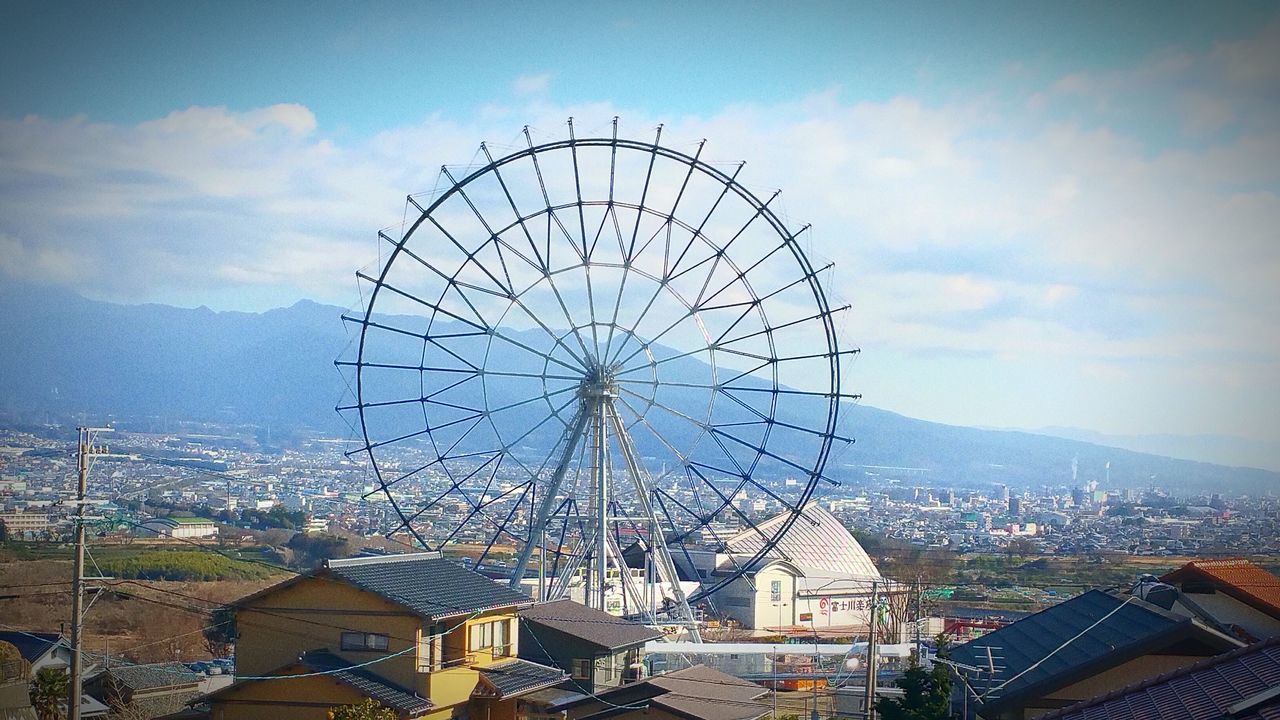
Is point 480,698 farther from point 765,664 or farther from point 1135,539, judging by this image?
point 1135,539

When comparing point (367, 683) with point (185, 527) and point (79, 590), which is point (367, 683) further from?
point (185, 527)

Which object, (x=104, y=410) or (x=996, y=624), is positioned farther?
(x=104, y=410)

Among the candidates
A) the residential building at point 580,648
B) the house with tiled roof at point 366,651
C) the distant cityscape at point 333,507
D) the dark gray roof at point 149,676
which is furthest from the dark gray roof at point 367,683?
the distant cityscape at point 333,507

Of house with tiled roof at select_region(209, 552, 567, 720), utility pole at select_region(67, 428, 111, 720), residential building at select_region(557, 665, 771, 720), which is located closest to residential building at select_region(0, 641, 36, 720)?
house with tiled roof at select_region(209, 552, 567, 720)

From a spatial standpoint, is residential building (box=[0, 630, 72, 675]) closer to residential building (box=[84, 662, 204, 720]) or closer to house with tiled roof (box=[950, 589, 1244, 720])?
residential building (box=[84, 662, 204, 720])

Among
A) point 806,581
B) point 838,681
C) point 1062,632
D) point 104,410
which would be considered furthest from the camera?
point 104,410

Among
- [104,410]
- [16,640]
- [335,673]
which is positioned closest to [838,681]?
[335,673]

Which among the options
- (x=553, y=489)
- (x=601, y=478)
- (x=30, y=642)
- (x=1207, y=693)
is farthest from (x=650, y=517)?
(x=1207, y=693)
